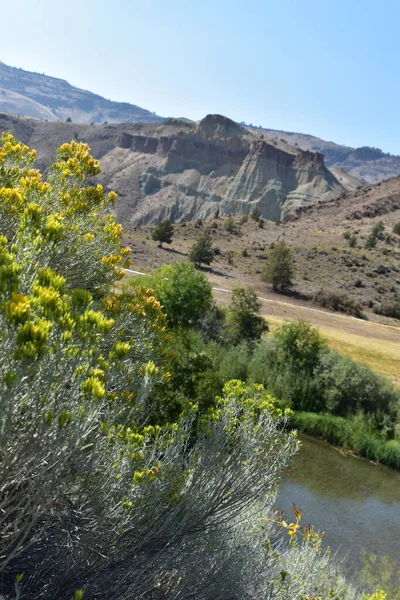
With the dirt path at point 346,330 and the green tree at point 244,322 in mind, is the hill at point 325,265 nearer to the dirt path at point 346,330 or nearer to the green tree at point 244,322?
the dirt path at point 346,330

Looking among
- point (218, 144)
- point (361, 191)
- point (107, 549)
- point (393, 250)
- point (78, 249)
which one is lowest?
Result: point (107, 549)

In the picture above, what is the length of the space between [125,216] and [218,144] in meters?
54.1

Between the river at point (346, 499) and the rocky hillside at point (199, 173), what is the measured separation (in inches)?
5297

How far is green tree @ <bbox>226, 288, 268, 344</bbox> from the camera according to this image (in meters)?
33.8

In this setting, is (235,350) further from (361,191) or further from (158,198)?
(158,198)

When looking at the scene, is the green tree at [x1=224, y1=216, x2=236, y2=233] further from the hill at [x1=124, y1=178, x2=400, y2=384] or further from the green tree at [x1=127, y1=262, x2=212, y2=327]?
the green tree at [x1=127, y1=262, x2=212, y2=327]

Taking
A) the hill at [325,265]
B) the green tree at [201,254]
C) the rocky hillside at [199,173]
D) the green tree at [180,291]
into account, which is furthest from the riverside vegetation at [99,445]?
the rocky hillside at [199,173]

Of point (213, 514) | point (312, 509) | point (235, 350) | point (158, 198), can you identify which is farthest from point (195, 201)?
point (213, 514)

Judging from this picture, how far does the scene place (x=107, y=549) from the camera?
17.3ft

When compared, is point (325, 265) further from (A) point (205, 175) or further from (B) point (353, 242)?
(A) point (205, 175)

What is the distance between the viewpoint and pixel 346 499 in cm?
1975

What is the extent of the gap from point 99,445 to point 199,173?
184m

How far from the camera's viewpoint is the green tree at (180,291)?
3106cm

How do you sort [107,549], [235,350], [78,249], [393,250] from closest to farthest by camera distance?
1. [107,549]
2. [78,249]
3. [235,350]
4. [393,250]
